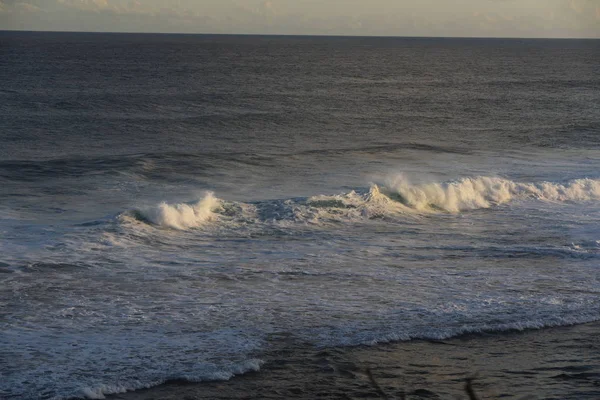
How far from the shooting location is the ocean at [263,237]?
10641 mm

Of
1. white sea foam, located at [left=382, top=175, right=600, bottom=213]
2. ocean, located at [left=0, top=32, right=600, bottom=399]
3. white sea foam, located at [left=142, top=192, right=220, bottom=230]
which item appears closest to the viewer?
ocean, located at [left=0, top=32, right=600, bottom=399]

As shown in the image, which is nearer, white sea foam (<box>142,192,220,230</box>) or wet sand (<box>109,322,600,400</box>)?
wet sand (<box>109,322,600,400</box>)

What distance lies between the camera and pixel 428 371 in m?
9.62

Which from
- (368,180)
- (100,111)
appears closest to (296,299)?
(368,180)

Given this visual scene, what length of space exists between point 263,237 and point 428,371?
7.24m

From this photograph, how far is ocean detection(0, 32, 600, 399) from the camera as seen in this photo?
34.9ft

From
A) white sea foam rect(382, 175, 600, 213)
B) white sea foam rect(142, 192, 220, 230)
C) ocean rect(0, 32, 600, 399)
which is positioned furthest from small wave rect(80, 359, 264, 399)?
white sea foam rect(382, 175, 600, 213)

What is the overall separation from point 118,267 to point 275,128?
848 inches

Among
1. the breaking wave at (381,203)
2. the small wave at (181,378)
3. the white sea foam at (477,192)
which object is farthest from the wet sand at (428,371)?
the white sea foam at (477,192)

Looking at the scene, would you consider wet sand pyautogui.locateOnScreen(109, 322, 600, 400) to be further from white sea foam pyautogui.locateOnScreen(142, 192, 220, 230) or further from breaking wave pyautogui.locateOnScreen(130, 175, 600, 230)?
breaking wave pyautogui.locateOnScreen(130, 175, 600, 230)

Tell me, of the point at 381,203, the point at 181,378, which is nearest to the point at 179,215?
the point at 381,203

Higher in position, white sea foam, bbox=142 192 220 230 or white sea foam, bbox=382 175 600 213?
white sea foam, bbox=382 175 600 213

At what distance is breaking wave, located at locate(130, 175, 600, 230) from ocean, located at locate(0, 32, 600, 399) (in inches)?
2.4

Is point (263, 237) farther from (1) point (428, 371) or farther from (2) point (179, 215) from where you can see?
(1) point (428, 371)
